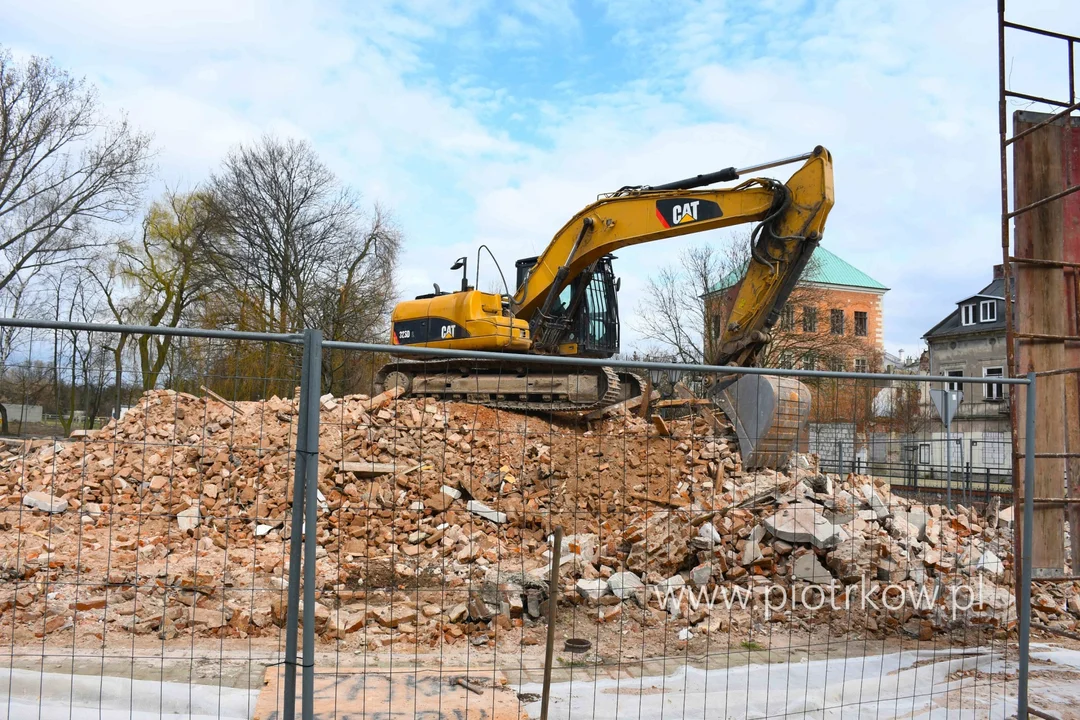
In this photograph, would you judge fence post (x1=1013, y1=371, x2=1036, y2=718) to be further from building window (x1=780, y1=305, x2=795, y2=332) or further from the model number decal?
building window (x1=780, y1=305, x2=795, y2=332)

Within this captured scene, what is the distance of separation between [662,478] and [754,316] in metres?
2.79

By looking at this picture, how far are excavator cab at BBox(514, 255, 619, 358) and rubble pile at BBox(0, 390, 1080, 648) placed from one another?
13.7ft

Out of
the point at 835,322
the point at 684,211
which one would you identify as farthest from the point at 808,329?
the point at 684,211

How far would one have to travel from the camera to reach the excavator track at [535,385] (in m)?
13.2

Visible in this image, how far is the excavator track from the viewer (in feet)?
43.4

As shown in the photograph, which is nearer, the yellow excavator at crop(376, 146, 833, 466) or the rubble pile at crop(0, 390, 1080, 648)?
the rubble pile at crop(0, 390, 1080, 648)

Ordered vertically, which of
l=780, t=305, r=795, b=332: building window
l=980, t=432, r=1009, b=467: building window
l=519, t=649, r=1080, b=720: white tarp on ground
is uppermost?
l=780, t=305, r=795, b=332: building window

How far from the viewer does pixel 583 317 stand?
46.9ft

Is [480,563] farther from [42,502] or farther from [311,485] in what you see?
[42,502]

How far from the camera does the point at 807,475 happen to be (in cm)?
811

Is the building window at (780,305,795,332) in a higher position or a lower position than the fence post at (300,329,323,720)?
higher

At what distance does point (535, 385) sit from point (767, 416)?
17.3ft

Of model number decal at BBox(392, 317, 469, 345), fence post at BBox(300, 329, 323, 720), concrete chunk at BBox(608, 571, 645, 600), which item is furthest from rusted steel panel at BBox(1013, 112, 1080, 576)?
model number decal at BBox(392, 317, 469, 345)

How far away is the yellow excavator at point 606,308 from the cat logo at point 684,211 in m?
0.01
